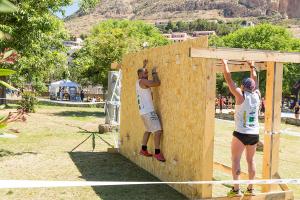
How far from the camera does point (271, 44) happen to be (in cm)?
5897

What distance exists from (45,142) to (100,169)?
16.5ft

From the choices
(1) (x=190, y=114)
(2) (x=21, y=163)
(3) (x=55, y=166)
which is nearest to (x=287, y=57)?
(1) (x=190, y=114)

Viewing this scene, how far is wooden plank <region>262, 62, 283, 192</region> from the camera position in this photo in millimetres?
7254

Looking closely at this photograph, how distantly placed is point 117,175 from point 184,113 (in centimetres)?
239

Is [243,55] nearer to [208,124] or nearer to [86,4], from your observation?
[208,124]

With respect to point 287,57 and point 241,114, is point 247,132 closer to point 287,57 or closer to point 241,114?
point 241,114

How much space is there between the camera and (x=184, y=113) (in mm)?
7781

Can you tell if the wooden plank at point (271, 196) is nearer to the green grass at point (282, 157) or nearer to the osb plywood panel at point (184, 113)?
the osb plywood panel at point (184, 113)

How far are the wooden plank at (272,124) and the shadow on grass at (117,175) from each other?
4.98ft

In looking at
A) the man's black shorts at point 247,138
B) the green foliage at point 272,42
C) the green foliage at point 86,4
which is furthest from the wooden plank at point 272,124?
the green foliage at point 272,42

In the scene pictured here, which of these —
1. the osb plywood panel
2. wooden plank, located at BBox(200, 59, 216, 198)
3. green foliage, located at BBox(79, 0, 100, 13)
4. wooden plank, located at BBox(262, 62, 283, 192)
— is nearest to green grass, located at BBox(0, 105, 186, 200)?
the osb plywood panel

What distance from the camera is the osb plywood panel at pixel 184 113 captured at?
6883 millimetres

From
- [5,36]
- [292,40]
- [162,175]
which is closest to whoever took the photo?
[5,36]

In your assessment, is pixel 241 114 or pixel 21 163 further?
pixel 21 163
